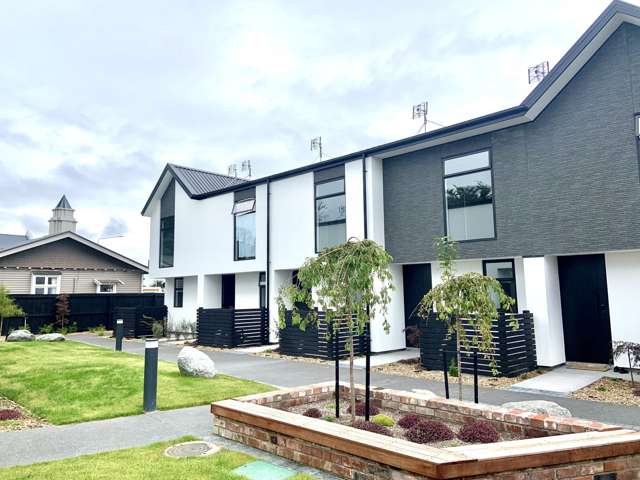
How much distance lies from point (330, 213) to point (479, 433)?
1054 cm

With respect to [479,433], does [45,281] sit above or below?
above

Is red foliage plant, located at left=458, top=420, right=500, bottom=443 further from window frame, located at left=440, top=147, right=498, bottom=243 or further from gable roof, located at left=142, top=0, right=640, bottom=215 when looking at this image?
gable roof, located at left=142, top=0, right=640, bottom=215

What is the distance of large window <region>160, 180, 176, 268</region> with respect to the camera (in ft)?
71.7

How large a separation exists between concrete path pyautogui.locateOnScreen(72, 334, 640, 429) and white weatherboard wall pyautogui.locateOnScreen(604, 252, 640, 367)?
3027 millimetres

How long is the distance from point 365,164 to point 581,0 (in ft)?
21.5

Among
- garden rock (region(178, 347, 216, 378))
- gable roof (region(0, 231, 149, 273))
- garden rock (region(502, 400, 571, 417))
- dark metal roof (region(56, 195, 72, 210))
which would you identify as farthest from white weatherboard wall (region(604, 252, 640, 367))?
dark metal roof (region(56, 195, 72, 210))

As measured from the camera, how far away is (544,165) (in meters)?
10.5

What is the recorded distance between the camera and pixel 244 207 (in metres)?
17.9

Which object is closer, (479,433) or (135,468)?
(135,468)

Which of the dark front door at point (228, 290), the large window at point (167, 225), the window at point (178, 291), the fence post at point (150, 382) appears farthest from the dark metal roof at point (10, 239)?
the fence post at point (150, 382)

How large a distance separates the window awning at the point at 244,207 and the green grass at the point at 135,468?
13056mm

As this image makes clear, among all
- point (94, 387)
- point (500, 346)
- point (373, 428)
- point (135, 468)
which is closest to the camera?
point (135, 468)

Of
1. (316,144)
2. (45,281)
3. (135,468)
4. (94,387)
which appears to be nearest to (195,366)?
(94,387)

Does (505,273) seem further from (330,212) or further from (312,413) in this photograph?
(312,413)
